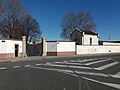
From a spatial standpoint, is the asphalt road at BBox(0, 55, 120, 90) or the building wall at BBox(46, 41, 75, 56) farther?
the building wall at BBox(46, 41, 75, 56)

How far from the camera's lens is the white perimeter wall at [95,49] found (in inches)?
2044

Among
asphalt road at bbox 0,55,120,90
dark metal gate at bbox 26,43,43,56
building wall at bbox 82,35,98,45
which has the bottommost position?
asphalt road at bbox 0,55,120,90

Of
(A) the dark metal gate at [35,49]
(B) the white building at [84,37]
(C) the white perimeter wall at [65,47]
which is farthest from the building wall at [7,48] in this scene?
(B) the white building at [84,37]

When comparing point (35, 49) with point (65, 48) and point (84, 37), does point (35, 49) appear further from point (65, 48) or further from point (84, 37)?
point (84, 37)

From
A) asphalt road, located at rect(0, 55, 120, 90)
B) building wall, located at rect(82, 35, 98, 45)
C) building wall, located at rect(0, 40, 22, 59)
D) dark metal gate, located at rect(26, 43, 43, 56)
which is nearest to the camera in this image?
asphalt road, located at rect(0, 55, 120, 90)

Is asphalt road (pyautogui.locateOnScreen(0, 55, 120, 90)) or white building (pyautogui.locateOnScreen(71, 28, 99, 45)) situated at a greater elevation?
white building (pyautogui.locateOnScreen(71, 28, 99, 45))

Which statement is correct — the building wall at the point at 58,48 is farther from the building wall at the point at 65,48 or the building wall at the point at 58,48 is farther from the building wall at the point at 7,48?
the building wall at the point at 7,48

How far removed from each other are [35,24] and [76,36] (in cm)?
1300

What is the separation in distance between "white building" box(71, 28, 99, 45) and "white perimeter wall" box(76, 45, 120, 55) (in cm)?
719

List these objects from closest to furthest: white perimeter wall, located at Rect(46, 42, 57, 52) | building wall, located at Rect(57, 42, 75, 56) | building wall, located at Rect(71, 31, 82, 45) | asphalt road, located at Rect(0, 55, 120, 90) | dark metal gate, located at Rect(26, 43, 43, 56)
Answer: asphalt road, located at Rect(0, 55, 120, 90) < dark metal gate, located at Rect(26, 43, 43, 56) < white perimeter wall, located at Rect(46, 42, 57, 52) < building wall, located at Rect(57, 42, 75, 56) < building wall, located at Rect(71, 31, 82, 45)

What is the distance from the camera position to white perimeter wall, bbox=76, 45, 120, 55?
5191 cm

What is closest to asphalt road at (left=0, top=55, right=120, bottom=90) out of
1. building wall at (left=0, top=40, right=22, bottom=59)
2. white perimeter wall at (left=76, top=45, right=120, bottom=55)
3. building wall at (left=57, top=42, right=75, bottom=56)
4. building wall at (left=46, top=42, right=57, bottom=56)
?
building wall at (left=0, top=40, right=22, bottom=59)

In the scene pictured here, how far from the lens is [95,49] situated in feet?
187

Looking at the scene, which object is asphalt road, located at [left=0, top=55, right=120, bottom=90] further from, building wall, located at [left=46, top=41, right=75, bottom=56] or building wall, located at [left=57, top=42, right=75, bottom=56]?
building wall, located at [left=57, top=42, right=75, bottom=56]
